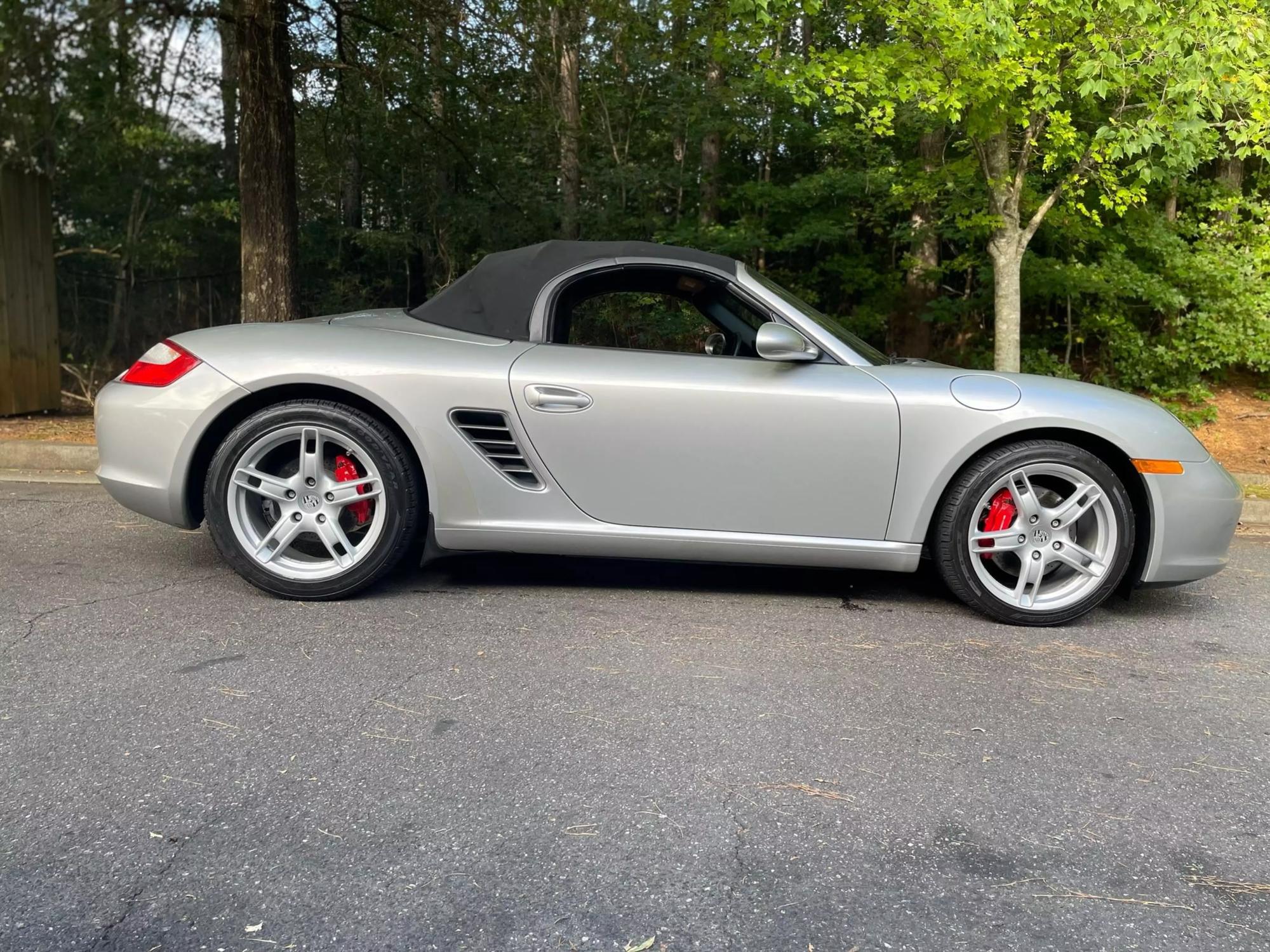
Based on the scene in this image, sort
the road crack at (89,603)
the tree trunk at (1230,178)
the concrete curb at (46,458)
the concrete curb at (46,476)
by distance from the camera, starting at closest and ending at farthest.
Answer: the road crack at (89,603)
the concrete curb at (46,476)
the concrete curb at (46,458)
the tree trunk at (1230,178)

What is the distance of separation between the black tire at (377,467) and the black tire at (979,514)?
6.66 ft

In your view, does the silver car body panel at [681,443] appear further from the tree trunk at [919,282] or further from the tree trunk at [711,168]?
the tree trunk at [711,168]

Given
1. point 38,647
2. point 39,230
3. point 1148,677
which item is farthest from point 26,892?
point 39,230

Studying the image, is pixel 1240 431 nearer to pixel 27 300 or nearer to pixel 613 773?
pixel 613 773

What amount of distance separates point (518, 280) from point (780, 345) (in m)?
1.12

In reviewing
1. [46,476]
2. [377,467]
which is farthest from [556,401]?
[46,476]

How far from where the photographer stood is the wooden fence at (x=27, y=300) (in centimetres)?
764

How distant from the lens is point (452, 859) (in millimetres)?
2057

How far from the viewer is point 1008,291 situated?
8.38m

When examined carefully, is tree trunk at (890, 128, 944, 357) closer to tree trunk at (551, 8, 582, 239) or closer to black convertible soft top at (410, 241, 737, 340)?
tree trunk at (551, 8, 582, 239)

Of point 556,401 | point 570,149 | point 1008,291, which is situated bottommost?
point 556,401

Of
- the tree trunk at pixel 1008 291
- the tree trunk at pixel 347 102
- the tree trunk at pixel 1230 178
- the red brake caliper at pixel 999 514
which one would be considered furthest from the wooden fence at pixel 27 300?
the tree trunk at pixel 1230 178

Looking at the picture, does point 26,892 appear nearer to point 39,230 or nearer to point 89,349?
point 39,230

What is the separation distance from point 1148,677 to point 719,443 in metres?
1.64
